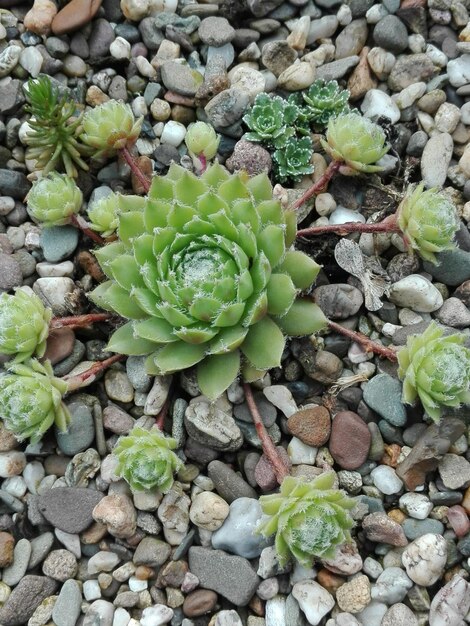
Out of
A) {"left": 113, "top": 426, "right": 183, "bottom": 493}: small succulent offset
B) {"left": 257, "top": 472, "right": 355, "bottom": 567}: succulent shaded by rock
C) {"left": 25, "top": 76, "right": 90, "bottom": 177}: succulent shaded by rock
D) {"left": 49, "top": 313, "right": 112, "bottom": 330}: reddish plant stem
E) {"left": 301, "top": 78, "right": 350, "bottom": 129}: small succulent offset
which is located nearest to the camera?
{"left": 257, "top": 472, "right": 355, "bottom": 567}: succulent shaded by rock

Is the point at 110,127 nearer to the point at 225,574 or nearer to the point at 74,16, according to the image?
the point at 74,16

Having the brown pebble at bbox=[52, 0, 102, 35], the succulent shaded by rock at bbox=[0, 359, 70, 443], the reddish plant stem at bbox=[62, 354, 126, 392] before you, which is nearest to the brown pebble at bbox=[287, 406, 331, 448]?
the reddish plant stem at bbox=[62, 354, 126, 392]

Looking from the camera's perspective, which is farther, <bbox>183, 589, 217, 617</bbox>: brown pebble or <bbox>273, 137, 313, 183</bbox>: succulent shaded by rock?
<bbox>273, 137, 313, 183</bbox>: succulent shaded by rock

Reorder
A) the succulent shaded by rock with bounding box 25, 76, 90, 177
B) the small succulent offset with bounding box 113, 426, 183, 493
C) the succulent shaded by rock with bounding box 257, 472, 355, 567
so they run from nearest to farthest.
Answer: the succulent shaded by rock with bounding box 257, 472, 355, 567 → the small succulent offset with bounding box 113, 426, 183, 493 → the succulent shaded by rock with bounding box 25, 76, 90, 177

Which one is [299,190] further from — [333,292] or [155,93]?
[155,93]

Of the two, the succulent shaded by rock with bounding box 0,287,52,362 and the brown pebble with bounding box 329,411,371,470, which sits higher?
the succulent shaded by rock with bounding box 0,287,52,362

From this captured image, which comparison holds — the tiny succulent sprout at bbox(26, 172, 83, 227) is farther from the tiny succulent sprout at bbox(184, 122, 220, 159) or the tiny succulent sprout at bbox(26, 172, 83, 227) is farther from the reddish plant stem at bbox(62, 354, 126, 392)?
the reddish plant stem at bbox(62, 354, 126, 392)
